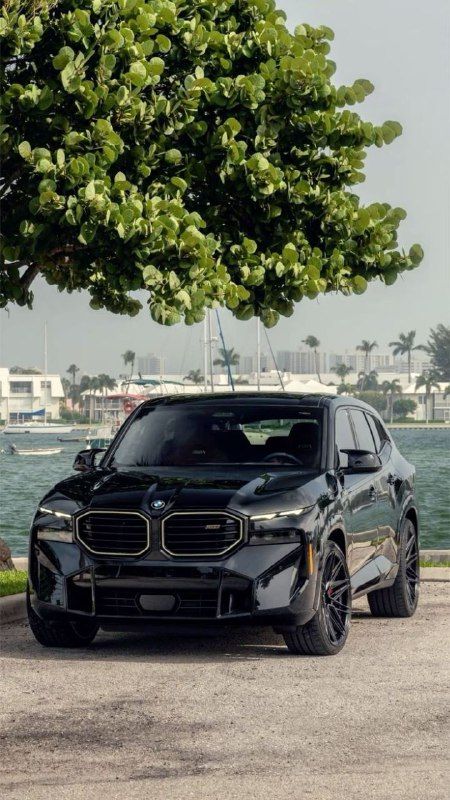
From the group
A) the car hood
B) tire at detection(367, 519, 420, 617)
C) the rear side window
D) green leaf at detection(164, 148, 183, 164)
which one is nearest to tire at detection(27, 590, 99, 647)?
the car hood

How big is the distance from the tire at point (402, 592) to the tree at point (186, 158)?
311cm

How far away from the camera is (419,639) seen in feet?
33.8

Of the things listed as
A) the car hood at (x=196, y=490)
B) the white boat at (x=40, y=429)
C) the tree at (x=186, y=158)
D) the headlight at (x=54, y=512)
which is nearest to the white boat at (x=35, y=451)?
the white boat at (x=40, y=429)

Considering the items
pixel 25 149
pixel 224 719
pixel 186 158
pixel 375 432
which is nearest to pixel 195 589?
pixel 224 719

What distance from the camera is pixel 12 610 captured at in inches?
445

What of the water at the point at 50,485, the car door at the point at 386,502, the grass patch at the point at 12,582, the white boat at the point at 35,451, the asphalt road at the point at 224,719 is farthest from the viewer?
the white boat at the point at 35,451

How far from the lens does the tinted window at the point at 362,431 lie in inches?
441

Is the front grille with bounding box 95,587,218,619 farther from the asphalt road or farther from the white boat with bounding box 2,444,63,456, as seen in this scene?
the white boat with bounding box 2,444,63,456

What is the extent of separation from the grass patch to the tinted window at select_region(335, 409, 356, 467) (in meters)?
3.20

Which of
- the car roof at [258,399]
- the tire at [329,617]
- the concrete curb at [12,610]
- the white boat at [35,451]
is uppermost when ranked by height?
the car roof at [258,399]

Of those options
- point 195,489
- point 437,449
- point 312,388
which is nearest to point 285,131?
point 195,489

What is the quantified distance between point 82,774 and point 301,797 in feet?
3.32

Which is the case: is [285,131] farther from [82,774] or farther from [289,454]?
[82,774]

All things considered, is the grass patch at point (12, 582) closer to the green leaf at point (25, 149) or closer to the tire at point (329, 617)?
the tire at point (329, 617)
